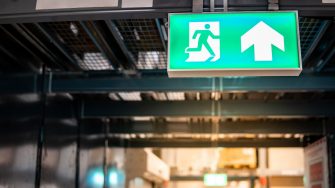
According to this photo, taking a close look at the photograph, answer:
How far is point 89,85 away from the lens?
240 inches

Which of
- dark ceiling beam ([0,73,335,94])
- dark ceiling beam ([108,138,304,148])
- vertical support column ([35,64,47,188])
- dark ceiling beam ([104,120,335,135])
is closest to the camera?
vertical support column ([35,64,47,188])

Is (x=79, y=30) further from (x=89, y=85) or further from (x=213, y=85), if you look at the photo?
(x=213, y=85)

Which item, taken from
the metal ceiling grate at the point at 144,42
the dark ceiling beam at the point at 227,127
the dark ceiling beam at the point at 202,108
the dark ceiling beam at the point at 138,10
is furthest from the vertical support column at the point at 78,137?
the dark ceiling beam at the point at 138,10

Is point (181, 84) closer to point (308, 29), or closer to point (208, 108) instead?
point (208, 108)

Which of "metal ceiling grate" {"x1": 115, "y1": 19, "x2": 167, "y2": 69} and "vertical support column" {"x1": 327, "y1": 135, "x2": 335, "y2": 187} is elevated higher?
"metal ceiling grate" {"x1": 115, "y1": 19, "x2": 167, "y2": 69}

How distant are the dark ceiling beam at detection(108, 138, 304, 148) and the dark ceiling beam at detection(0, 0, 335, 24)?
19.4 feet

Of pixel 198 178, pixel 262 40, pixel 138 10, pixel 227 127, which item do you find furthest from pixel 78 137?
pixel 198 178

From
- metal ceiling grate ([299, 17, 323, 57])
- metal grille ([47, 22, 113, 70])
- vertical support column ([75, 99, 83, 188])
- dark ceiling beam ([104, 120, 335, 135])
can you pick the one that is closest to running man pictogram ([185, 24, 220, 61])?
metal ceiling grate ([299, 17, 323, 57])

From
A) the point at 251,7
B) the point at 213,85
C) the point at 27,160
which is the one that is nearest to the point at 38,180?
the point at 27,160

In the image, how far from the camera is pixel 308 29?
4.56 m

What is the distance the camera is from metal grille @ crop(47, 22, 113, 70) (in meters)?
4.73

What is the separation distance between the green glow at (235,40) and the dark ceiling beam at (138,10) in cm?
Answer: 9

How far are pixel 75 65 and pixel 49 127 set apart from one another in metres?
0.84

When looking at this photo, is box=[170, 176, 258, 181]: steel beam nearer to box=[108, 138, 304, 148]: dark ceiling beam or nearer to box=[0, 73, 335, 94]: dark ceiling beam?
box=[108, 138, 304, 148]: dark ceiling beam
